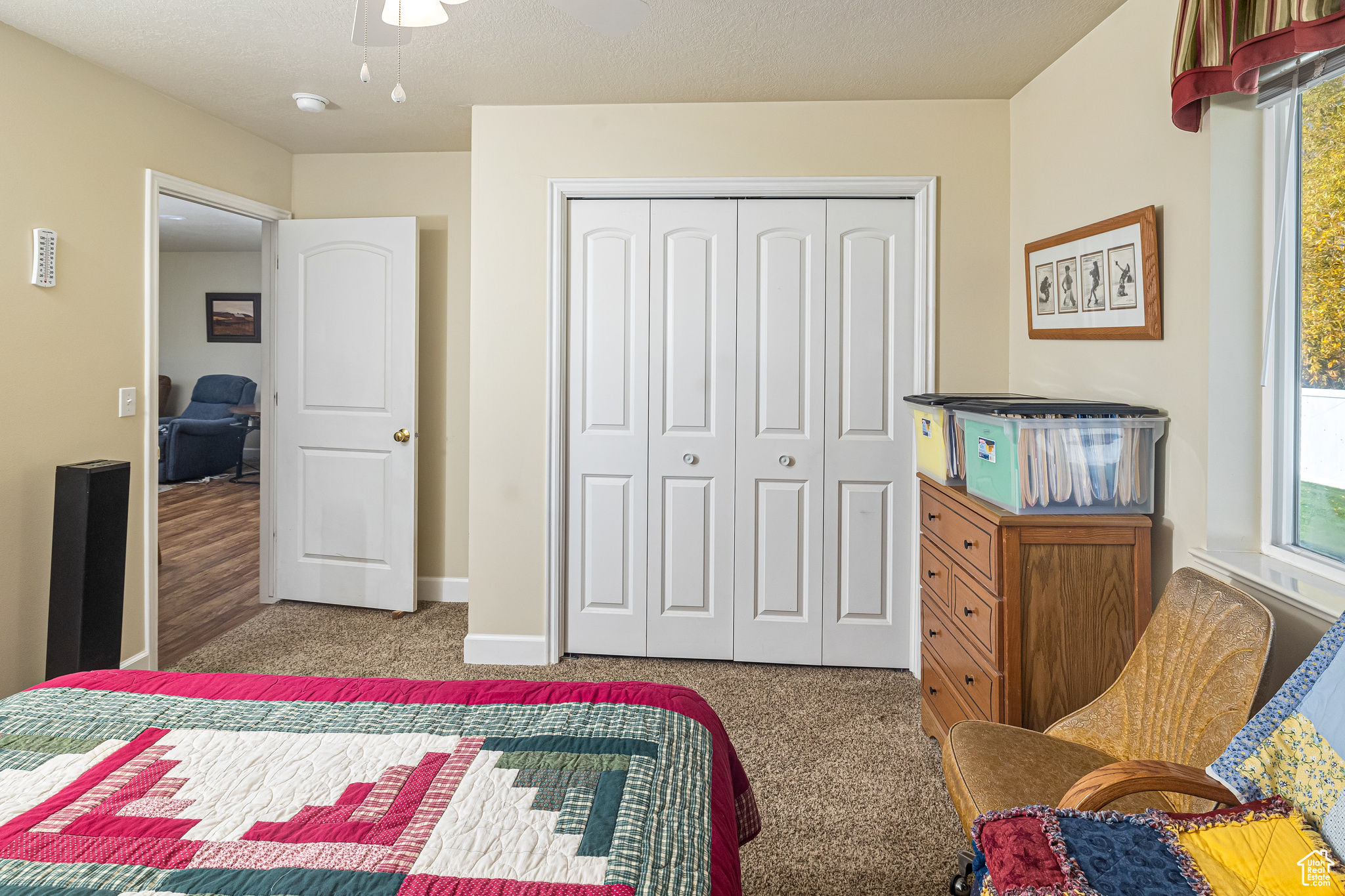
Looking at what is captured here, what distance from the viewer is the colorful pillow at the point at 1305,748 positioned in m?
1.14

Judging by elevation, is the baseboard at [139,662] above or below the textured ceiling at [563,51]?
below

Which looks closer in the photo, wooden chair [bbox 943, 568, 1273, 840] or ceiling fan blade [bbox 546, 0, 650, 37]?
wooden chair [bbox 943, 568, 1273, 840]

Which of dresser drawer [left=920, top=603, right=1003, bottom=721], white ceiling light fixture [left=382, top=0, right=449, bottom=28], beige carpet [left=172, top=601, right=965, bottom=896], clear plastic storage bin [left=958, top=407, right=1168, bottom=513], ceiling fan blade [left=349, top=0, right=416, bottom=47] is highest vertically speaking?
ceiling fan blade [left=349, top=0, right=416, bottom=47]

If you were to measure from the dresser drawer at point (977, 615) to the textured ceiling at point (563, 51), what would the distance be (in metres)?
1.86

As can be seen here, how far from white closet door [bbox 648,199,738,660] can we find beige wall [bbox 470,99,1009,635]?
0.29 metres

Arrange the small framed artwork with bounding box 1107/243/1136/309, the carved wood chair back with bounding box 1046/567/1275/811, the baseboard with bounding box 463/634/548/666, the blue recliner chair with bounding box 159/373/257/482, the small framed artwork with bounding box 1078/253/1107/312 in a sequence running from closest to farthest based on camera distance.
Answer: the carved wood chair back with bounding box 1046/567/1275/811, the small framed artwork with bounding box 1107/243/1136/309, the small framed artwork with bounding box 1078/253/1107/312, the baseboard with bounding box 463/634/548/666, the blue recliner chair with bounding box 159/373/257/482

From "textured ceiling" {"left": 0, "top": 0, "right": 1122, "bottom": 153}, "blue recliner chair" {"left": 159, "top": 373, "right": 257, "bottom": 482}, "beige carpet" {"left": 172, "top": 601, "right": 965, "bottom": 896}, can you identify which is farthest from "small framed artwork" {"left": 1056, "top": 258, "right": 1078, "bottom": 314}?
"blue recliner chair" {"left": 159, "top": 373, "right": 257, "bottom": 482}

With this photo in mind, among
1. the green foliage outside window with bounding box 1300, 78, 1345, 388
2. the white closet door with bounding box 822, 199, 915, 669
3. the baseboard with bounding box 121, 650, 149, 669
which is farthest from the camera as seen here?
the white closet door with bounding box 822, 199, 915, 669

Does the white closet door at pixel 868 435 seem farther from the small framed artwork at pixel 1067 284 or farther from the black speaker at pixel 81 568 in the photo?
the black speaker at pixel 81 568

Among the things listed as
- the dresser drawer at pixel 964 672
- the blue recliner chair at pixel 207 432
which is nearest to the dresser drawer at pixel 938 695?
the dresser drawer at pixel 964 672

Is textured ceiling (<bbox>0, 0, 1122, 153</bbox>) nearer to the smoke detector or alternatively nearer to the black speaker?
the smoke detector

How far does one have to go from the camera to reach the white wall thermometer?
2.58m

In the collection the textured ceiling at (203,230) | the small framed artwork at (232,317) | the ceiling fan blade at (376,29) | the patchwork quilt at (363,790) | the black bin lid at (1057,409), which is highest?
the textured ceiling at (203,230)

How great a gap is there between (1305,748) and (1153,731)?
0.49 meters
